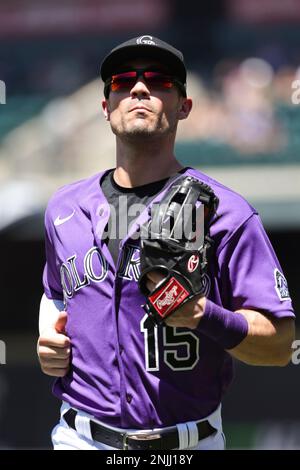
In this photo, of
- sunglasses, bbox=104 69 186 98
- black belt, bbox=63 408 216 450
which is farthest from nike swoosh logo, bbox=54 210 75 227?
black belt, bbox=63 408 216 450

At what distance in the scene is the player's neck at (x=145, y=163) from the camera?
2490 millimetres

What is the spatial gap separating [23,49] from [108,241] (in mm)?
10770

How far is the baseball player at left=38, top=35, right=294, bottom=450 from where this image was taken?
2352 millimetres

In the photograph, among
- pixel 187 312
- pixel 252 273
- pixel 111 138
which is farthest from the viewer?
pixel 111 138

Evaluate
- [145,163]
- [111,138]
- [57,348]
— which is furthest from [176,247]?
[111,138]

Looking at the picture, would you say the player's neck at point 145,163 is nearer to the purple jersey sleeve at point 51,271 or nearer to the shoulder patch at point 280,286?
the purple jersey sleeve at point 51,271

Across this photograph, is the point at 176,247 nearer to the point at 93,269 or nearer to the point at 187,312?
the point at 187,312

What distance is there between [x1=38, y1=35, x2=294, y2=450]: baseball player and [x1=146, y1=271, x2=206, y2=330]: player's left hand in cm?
5

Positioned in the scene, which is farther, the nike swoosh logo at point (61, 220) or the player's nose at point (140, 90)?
the nike swoosh logo at point (61, 220)

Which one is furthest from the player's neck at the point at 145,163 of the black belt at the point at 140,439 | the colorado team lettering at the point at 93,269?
the black belt at the point at 140,439

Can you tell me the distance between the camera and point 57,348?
2.47m

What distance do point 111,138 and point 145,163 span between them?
820 centimetres

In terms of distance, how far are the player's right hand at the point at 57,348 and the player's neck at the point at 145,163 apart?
1.45 feet

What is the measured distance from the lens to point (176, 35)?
11992mm
